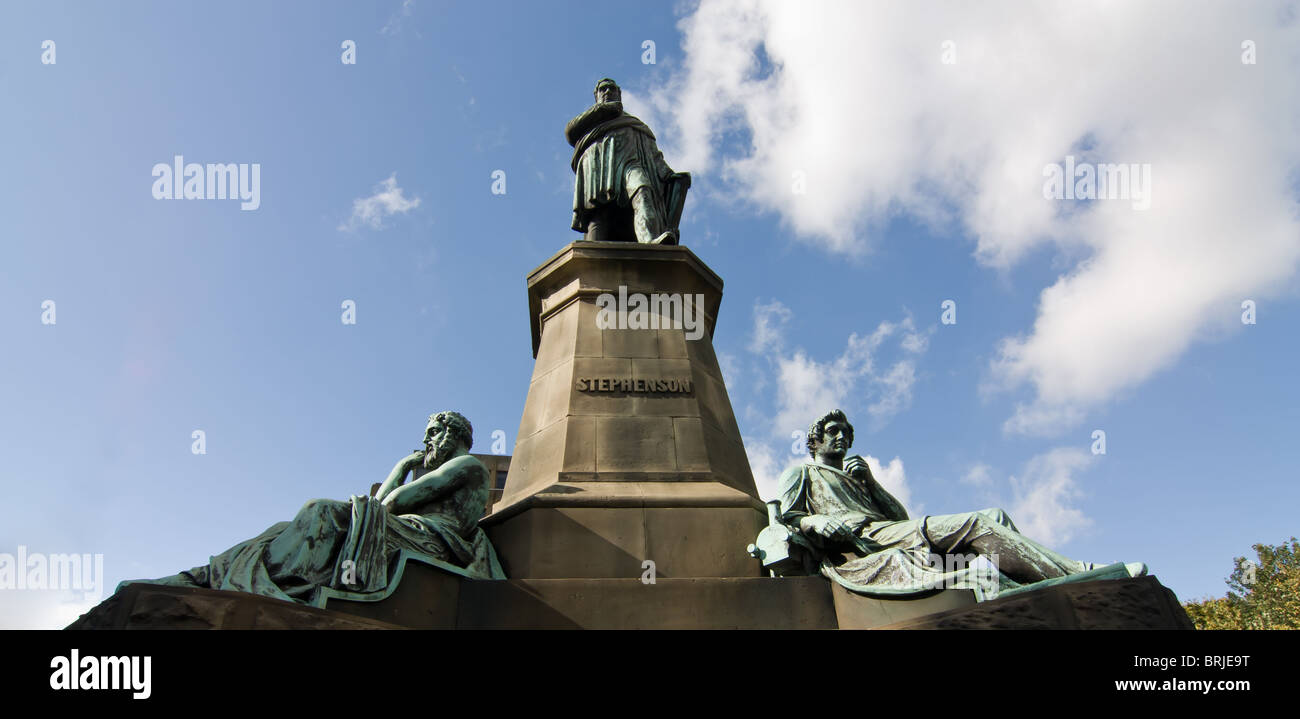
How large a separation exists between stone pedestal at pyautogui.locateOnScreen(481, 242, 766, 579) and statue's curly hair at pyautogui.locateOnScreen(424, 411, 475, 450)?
815 mm

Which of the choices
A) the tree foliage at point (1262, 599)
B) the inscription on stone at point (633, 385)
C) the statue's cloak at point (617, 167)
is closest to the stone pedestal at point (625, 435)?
the inscription on stone at point (633, 385)

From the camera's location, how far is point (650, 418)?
9656 mm

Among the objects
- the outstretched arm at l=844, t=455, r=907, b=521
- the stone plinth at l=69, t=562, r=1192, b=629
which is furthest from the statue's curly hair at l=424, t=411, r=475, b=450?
the outstretched arm at l=844, t=455, r=907, b=521

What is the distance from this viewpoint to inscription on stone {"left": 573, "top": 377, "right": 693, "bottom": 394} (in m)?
9.94

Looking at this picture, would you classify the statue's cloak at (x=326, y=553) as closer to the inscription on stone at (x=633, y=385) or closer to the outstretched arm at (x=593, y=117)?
the inscription on stone at (x=633, y=385)

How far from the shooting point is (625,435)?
9.44m

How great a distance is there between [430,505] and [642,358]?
10.8 feet

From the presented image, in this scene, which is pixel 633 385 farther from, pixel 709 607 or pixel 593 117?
pixel 593 117

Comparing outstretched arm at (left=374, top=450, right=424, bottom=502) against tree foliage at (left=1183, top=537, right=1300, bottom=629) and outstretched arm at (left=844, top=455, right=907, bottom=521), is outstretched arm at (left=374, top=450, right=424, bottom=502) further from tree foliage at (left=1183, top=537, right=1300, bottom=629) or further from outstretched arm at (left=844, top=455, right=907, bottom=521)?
tree foliage at (left=1183, top=537, right=1300, bottom=629)

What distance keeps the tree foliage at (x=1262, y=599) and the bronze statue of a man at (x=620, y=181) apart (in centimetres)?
2311

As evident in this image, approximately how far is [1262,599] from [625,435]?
1323 inches
